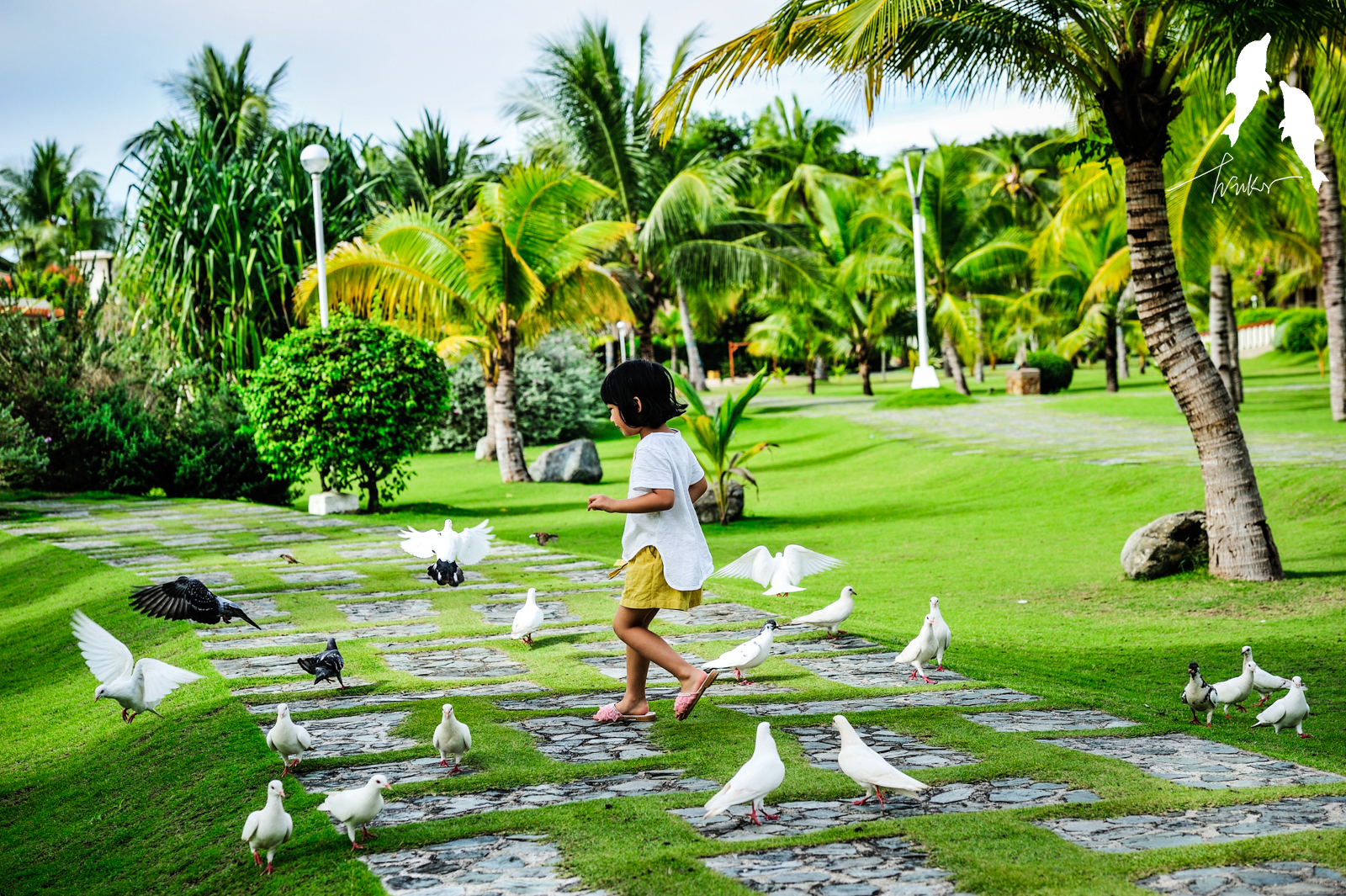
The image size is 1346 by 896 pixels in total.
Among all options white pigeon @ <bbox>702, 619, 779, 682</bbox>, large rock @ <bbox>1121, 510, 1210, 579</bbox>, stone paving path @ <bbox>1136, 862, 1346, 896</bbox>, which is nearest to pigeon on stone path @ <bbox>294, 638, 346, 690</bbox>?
white pigeon @ <bbox>702, 619, 779, 682</bbox>

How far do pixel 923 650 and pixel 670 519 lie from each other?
1.58 meters

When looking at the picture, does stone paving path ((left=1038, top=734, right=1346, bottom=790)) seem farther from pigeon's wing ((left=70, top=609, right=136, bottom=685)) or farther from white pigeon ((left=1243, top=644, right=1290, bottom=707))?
pigeon's wing ((left=70, top=609, right=136, bottom=685))

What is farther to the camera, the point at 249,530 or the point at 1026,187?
the point at 1026,187

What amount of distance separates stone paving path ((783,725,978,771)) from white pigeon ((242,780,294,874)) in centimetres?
185

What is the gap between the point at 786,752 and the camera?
14.6 ft

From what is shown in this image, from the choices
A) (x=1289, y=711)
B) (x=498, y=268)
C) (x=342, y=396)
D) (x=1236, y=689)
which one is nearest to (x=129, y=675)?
(x=1236, y=689)

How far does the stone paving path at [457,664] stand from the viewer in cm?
607

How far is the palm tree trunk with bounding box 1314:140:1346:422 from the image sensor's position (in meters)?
17.0

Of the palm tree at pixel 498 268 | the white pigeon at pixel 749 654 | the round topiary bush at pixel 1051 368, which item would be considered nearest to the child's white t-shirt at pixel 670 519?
the white pigeon at pixel 749 654

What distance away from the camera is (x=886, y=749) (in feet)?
14.6

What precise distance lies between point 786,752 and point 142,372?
16501 millimetres

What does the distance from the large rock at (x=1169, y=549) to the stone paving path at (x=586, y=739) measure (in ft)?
20.4

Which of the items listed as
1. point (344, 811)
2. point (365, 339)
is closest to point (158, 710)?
point (344, 811)

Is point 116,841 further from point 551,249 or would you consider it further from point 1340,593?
point 551,249
